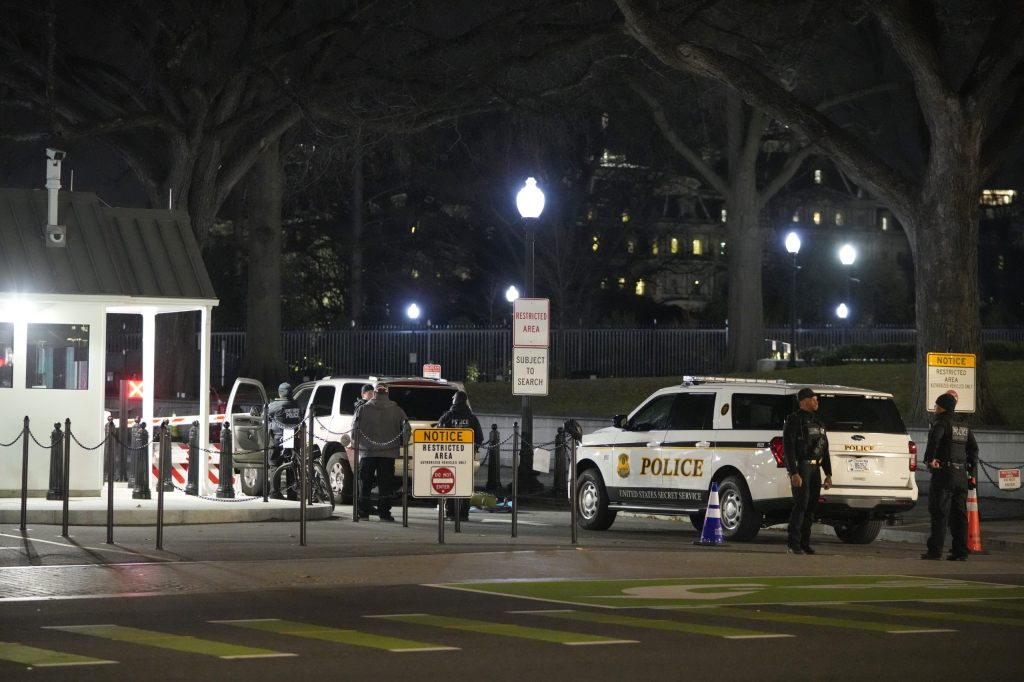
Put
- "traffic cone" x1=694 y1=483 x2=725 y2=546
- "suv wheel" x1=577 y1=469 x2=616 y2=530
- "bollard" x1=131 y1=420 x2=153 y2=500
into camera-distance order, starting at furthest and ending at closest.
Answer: "bollard" x1=131 y1=420 x2=153 y2=500, "suv wheel" x1=577 y1=469 x2=616 y2=530, "traffic cone" x1=694 y1=483 x2=725 y2=546

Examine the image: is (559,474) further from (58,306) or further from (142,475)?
(58,306)

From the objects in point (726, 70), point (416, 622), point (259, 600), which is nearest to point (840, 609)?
point (416, 622)

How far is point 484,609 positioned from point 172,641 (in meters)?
2.88

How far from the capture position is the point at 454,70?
38.3 meters

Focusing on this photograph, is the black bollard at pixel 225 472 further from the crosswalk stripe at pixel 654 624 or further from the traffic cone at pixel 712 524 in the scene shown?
the crosswalk stripe at pixel 654 624

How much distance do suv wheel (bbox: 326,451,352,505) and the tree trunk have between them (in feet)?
74.4

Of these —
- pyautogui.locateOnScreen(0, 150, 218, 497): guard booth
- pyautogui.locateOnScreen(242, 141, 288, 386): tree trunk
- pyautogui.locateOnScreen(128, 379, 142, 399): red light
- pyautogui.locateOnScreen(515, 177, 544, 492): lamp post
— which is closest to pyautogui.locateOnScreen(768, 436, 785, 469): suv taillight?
pyautogui.locateOnScreen(515, 177, 544, 492): lamp post

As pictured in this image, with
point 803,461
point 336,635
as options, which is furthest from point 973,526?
point 336,635

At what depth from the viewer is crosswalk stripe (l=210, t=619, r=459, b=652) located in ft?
35.6

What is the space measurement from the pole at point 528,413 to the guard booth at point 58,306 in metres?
6.00

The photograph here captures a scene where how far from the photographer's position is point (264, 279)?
48281mm

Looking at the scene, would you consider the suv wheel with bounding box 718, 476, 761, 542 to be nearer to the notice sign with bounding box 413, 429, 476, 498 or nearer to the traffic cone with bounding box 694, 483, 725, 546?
the traffic cone with bounding box 694, 483, 725, 546

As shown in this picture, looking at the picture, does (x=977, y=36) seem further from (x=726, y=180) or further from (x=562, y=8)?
(x=726, y=180)

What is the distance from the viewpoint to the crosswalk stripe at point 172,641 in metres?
10.5
